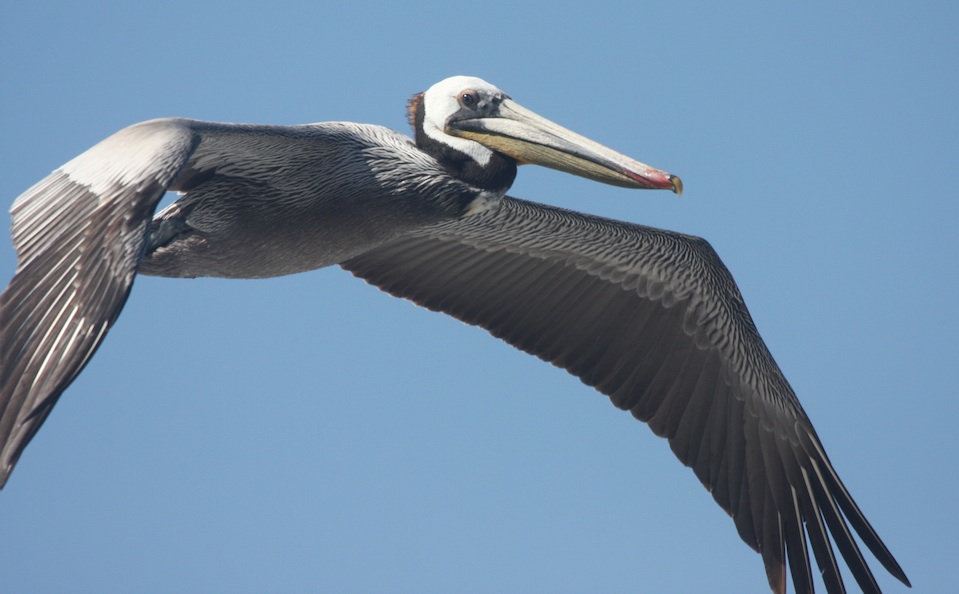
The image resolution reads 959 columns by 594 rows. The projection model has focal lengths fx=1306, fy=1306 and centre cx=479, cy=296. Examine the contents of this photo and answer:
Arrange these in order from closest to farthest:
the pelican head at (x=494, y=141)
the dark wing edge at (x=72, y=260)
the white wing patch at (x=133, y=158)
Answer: the dark wing edge at (x=72, y=260) < the white wing patch at (x=133, y=158) < the pelican head at (x=494, y=141)

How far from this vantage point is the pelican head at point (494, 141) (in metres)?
9.39

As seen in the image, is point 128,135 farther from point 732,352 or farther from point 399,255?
point 732,352

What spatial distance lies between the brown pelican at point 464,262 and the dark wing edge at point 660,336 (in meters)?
0.02

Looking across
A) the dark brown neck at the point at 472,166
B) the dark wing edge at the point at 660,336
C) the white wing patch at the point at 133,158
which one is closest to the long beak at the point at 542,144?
the dark brown neck at the point at 472,166

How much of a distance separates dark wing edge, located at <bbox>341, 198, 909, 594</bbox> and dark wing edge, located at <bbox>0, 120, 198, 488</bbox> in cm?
342

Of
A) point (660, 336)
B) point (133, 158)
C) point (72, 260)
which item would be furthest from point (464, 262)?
point (72, 260)

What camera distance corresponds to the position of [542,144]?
9523mm

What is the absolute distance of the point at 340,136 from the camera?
29.9ft

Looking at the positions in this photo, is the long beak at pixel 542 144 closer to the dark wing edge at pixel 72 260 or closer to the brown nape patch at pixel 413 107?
the brown nape patch at pixel 413 107

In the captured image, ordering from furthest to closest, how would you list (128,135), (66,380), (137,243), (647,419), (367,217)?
(647,419)
(367,217)
(128,135)
(137,243)
(66,380)

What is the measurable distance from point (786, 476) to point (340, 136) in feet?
14.5

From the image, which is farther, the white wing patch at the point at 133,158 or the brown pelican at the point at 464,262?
the white wing patch at the point at 133,158

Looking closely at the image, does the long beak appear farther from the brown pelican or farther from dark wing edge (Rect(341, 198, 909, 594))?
dark wing edge (Rect(341, 198, 909, 594))

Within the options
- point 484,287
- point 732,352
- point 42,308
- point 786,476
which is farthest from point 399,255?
point 42,308
